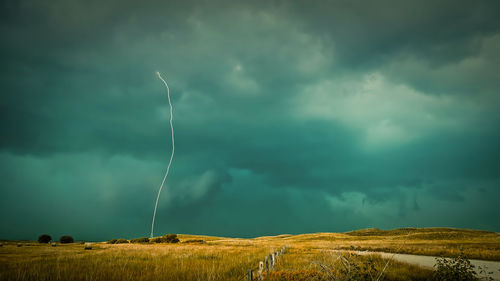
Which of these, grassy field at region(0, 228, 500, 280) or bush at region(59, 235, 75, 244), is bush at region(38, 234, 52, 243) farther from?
grassy field at region(0, 228, 500, 280)

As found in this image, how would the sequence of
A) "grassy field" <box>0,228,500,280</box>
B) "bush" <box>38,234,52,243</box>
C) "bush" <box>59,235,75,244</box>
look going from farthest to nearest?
"bush" <box>59,235,75,244</box> < "bush" <box>38,234,52,243</box> < "grassy field" <box>0,228,500,280</box>

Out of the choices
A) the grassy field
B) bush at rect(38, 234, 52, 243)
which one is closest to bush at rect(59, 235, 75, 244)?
bush at rect(38, 234, 52, 243)

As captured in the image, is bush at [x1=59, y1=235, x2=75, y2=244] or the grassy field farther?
bush at [x1=59, y1=235, x2=75, y2=244]

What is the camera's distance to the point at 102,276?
10336 mm

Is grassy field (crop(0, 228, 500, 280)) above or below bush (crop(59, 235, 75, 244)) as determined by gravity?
above

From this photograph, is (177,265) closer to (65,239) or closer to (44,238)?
(65,239)

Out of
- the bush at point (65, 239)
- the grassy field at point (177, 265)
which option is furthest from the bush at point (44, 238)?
the grassy field at point (177, 265)

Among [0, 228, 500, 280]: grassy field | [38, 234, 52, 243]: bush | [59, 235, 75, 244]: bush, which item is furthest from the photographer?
[59, 235, 75, 244]: bush

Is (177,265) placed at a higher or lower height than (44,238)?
higher

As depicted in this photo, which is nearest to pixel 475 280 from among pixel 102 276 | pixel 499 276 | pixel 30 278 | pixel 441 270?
pixel 441 270

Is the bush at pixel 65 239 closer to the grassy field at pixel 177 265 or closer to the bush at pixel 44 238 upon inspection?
the bush at pixel 44 238

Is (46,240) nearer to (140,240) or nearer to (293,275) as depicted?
(140,240)

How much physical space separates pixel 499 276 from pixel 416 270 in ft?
13.0

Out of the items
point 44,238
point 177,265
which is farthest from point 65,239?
point 177,265
